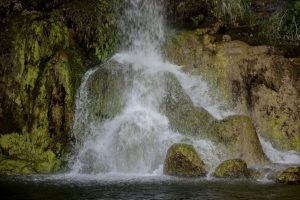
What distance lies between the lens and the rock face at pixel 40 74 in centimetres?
2295

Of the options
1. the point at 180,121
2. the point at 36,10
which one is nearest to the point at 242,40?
the point at 180,121

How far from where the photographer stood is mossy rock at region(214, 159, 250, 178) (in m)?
18.6

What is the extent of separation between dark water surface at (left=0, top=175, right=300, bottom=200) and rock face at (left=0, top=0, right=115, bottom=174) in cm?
415

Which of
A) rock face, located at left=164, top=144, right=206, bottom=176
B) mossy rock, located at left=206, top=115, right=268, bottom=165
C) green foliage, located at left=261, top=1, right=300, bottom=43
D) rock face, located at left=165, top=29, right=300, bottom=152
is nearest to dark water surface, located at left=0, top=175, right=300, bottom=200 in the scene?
rock face, located at left=164, top=144, right=206, bottom=176

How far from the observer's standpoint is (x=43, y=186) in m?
16.5

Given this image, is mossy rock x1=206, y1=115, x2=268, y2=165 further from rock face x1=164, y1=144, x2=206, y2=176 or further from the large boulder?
rock face x1=164, y1=144, x2=206, y2=176

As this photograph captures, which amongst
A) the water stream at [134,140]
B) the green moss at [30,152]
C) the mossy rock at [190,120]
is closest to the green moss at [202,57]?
the water stream at [134,140]

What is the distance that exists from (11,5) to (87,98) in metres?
7.51

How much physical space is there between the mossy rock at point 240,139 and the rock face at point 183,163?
218 cm

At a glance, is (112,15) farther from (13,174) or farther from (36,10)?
(13,174)

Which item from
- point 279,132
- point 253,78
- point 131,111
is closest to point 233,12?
point 253,78

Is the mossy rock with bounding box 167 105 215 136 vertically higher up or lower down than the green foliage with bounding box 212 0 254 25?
lower down

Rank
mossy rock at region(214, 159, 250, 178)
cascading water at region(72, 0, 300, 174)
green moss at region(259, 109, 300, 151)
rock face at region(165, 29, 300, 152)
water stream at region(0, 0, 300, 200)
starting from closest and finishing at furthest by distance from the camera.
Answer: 1. water stream at region(0, 0, 300, 200)
2. mossy rock at region(214, 159, 250, 178)
3. cascading water at region(72, 0, 300, 174)
4. green moss at region(259, 109, 300, 151)
5. rock face at region(165, 29, 300, 152)

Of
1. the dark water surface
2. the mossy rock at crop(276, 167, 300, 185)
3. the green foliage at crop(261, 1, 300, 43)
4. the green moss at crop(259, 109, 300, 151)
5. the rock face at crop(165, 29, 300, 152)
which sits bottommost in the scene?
the dark water surface
